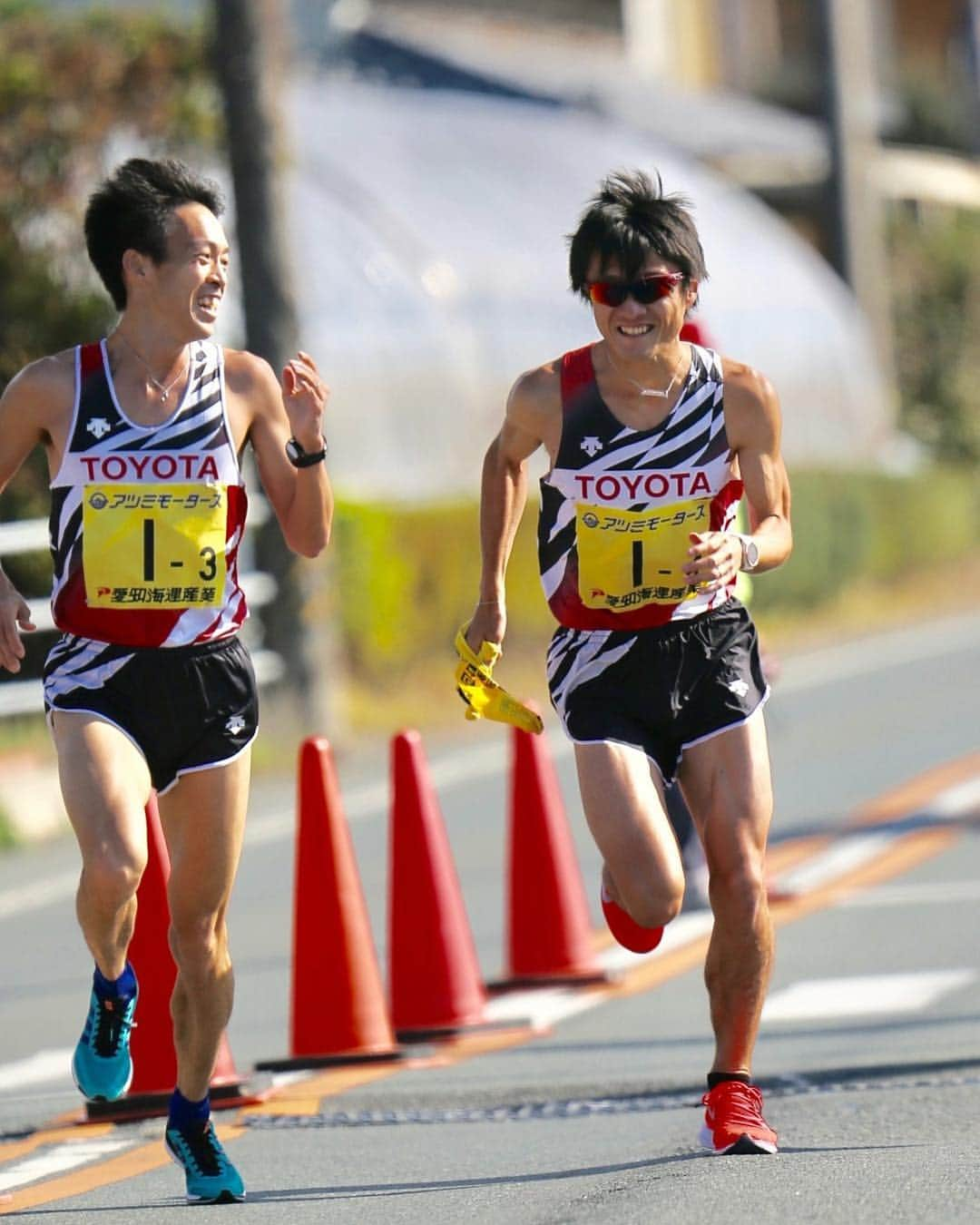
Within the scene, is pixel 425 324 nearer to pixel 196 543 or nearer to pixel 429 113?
pixel 429 113

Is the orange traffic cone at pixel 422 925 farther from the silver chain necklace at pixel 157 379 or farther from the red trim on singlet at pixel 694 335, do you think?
the silver chain necklace at pixel 157 379

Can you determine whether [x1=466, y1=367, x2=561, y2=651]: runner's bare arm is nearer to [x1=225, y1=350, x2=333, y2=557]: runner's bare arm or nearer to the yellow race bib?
the yellow race bib

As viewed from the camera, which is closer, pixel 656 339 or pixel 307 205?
pixel 656 339

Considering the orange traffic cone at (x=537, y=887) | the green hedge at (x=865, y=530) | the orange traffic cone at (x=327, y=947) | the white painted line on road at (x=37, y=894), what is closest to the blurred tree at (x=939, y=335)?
the green hedge at (x=865, y=530)

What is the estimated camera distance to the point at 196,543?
251 inches

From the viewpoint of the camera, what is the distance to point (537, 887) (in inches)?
400

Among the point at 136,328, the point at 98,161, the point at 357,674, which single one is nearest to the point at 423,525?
the point at 357,674

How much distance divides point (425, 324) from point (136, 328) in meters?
23.5

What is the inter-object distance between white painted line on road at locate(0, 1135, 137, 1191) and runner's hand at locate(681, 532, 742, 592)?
214 cm

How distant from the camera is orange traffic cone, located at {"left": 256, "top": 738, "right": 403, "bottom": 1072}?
8.77 metres

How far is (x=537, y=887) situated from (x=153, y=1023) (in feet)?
7.43

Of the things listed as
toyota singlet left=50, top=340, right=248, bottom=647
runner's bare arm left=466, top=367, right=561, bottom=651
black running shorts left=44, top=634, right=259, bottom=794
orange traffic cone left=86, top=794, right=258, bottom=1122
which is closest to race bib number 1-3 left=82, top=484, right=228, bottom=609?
toyota singlet left=50, top=340, right=248, bottom=647

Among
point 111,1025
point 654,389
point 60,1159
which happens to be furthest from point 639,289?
point 60,1159

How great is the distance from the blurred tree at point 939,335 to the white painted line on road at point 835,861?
30454 mm
